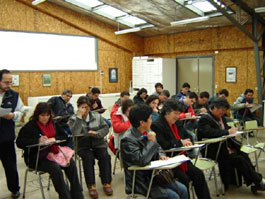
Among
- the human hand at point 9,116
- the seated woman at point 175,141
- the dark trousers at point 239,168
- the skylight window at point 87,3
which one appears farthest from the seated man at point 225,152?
the skylight window at point 87,3

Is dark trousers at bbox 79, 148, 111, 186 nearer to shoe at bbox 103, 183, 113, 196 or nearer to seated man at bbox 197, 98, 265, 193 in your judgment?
shoe at bbox 103, 183, 113, 196

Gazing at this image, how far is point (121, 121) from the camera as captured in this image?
3891 mm

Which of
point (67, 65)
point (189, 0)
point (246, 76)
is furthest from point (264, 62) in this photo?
point (67, 65)

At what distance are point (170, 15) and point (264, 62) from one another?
9.74 ft

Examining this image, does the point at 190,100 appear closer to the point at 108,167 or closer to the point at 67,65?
the point at 108,167

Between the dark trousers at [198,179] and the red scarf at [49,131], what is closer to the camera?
the dark trousers at [198,179]

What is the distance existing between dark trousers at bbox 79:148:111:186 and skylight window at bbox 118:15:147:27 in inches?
264

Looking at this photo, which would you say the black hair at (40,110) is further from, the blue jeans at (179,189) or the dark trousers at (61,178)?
the blue jeans at (179,189)

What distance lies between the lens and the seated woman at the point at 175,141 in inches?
109

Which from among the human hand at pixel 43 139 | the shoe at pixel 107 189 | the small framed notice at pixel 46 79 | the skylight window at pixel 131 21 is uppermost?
the skylight window at pixel 131 21

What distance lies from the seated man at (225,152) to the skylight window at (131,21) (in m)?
6.59

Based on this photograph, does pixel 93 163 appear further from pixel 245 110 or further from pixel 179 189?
pixel 245 110

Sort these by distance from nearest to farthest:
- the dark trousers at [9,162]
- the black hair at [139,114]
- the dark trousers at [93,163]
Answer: the black hair at [139,114] → the dark trousers at [9,162] → the dark trousers at [93,163]

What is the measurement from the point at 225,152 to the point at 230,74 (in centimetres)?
589
